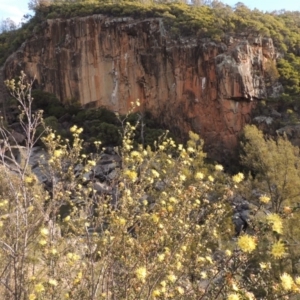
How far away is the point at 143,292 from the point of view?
2.53 m

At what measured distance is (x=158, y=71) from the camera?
105 feet

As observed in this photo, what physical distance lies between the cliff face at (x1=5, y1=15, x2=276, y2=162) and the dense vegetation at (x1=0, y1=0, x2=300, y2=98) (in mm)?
952

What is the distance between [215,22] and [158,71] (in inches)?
242

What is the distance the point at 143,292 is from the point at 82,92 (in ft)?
111

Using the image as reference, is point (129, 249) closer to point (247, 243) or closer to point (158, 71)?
point (247, 243)

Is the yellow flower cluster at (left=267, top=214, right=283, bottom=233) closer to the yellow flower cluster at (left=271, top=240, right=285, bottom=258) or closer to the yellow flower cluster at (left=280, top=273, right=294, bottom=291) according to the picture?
the yellow flower cluster at (left=271, top=240, right=285, bottom=258)

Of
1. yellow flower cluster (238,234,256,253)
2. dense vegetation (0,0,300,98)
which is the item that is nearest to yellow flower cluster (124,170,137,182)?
yellow flower cluster (238,234,256,253)

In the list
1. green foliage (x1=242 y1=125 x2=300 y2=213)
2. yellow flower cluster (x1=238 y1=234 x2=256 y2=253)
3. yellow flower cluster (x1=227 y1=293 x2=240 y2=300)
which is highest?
yellow flower cluster (x1=238 y1=234 x2=256 y2=253)

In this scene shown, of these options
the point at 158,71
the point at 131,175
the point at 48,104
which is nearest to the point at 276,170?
the point at 131,175

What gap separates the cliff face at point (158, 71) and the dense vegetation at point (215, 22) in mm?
952

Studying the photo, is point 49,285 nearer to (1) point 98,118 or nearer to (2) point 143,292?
(2) point 143,292

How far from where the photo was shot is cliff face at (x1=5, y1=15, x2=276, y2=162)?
2977 centimetres

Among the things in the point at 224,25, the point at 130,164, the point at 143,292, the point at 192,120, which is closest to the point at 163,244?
the point at 143,292

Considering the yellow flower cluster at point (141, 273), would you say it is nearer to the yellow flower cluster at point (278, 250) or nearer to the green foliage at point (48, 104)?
the yellow flower cluster at point (278, 250)
